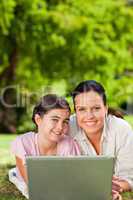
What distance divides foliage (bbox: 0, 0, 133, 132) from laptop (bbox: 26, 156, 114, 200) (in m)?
10.3

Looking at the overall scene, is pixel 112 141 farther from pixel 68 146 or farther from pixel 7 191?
pixel 7 191

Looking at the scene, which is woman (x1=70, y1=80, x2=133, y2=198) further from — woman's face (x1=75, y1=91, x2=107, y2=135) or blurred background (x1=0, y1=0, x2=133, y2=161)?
blurred background (x1=0, y1=0, x2=133, y2=161)

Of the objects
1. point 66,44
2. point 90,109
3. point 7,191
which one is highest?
point 66,44

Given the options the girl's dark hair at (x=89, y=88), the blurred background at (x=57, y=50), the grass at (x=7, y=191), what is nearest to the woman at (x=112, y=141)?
the girl's dark hair at (x=89, y=88)

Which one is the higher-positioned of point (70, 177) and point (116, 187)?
point (70, 177)

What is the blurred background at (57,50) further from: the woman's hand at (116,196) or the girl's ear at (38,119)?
the woman's hand at (116,196)

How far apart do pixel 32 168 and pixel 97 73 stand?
38.1 ft

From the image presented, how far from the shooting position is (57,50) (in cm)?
1483

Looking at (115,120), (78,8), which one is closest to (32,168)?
(115,120)

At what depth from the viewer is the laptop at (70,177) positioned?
3.62 metres

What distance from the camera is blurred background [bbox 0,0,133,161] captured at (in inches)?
561

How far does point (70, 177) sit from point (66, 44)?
11303 mm

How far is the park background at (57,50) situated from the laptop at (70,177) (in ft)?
33.6

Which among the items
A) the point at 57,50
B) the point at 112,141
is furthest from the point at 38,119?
the point at 57,50
